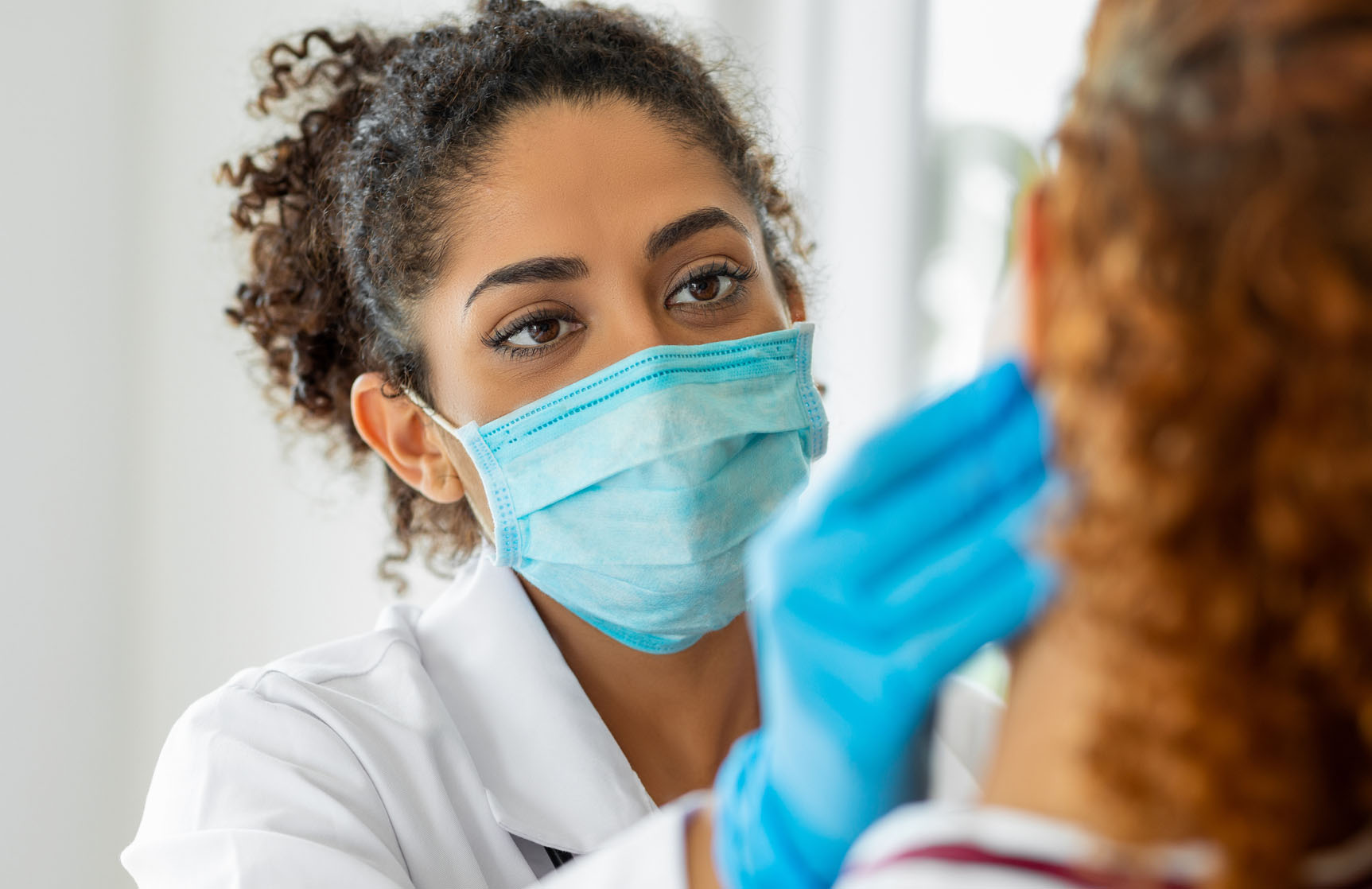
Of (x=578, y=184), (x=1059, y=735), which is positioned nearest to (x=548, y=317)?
(x=578, y=184)

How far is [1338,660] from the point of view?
21.1 inches

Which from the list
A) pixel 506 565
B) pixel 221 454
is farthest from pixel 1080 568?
pixel 221 454

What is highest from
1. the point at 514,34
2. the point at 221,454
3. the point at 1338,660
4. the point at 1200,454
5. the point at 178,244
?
the point at 178,244

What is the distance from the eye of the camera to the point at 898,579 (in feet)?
2.18

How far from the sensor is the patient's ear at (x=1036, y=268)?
0.63m

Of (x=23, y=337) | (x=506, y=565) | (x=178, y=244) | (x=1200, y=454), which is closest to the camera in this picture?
(x=1200, y=454)

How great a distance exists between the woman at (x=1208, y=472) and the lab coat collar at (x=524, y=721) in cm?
80

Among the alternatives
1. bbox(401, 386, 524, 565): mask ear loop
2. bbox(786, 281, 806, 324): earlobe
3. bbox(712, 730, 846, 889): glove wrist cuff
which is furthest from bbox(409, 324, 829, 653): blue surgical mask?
bbox(712, 730, 846, 889): glove wrist cuff

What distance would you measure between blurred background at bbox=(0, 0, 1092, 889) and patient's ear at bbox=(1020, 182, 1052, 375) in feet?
4.20

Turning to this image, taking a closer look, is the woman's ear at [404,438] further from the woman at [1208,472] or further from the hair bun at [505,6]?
the woman at [1208,472]

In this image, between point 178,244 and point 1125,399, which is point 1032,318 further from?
point 178,244

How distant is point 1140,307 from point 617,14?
1.26 m

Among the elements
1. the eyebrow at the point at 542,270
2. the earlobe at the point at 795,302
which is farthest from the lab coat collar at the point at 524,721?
the earlobe at the point at 795,302

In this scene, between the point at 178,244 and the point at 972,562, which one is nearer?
the point at 972,562
